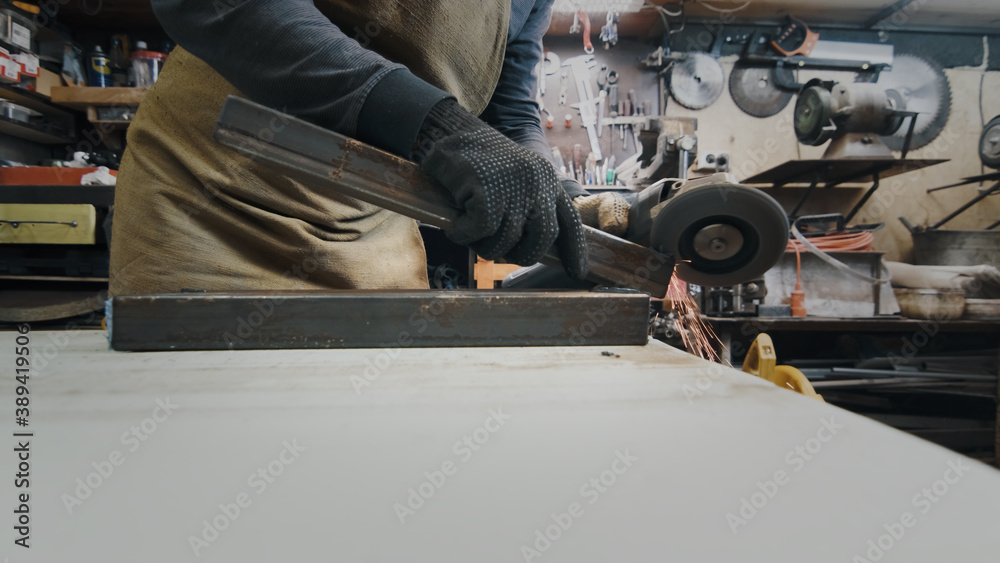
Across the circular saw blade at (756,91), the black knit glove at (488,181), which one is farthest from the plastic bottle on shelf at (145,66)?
the circular saw blade at (756,91)

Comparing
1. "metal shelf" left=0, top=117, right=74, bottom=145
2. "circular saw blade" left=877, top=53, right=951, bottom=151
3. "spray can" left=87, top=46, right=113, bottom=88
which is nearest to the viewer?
"metal shelf" left=0, top=117, right=74, bottom=145

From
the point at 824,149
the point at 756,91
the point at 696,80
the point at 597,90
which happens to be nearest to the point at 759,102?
the point at 756,91

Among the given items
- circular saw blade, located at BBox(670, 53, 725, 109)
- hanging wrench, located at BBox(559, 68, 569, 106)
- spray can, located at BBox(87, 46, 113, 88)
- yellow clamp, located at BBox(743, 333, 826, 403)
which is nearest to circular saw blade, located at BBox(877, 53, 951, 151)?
circular saw blade, located at BBox(670, 53, 725, 109)

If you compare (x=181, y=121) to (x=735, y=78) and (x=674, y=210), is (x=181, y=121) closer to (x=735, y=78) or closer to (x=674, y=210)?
(x=674, y=210)

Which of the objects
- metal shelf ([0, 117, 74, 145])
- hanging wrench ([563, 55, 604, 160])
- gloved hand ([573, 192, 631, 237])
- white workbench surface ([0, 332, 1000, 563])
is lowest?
white workbench surface ([0, 332, 1000, 563])

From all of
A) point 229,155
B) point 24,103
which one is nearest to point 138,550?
point 229,155

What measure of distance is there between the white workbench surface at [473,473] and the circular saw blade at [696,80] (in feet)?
12.8

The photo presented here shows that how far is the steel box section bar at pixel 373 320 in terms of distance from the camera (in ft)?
2.31

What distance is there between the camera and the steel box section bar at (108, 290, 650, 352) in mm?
704

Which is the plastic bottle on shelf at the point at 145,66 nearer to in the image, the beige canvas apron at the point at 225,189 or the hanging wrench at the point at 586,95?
the beige canvas apron at the point at 225,189

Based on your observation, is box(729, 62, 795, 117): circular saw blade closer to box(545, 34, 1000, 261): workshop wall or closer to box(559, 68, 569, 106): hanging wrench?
box(545, 34, 1000, 261): workshop wall

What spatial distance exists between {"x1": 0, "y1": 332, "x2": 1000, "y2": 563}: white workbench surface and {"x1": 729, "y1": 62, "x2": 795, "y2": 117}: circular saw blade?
4132mm

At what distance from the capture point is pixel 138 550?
0.84 ft

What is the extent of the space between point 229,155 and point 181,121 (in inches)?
4.9
